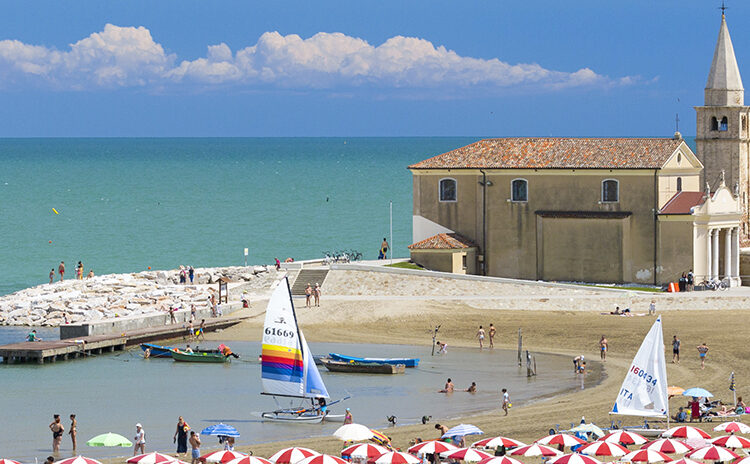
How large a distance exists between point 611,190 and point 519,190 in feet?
14.1

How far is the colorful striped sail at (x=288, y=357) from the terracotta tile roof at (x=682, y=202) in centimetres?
2528

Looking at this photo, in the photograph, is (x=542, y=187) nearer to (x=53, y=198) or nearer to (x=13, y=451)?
(x=13, y=451)

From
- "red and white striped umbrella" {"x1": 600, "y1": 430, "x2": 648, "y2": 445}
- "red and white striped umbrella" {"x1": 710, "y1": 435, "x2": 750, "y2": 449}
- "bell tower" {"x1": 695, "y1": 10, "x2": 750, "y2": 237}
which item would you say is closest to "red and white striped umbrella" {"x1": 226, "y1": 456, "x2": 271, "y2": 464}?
"red and white striped umbrella" {"x1": 600, "y1": 430, "x2": 648, "y2": 445}

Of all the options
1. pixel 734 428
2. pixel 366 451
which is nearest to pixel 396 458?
pixel 366 451

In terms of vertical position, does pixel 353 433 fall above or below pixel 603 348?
below

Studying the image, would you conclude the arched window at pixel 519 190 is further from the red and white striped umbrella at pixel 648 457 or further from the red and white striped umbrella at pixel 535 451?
the red and white striped umbrella at pixel 648 457

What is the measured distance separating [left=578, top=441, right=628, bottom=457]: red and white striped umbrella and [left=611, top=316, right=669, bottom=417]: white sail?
4451 millimetres

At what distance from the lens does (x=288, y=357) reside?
146 ft

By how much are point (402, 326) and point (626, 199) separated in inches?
484

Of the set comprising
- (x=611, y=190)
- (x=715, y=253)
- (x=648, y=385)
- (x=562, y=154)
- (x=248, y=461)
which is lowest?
(x=248, y=461)

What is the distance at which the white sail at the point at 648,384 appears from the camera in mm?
37531

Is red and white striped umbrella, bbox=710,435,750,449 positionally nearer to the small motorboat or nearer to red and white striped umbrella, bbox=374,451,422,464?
red and white striped umbrella, bbox=374,451,422,464

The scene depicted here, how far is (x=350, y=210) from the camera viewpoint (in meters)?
157

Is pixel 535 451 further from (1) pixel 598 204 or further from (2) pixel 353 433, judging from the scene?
(1) pixel 598 204
